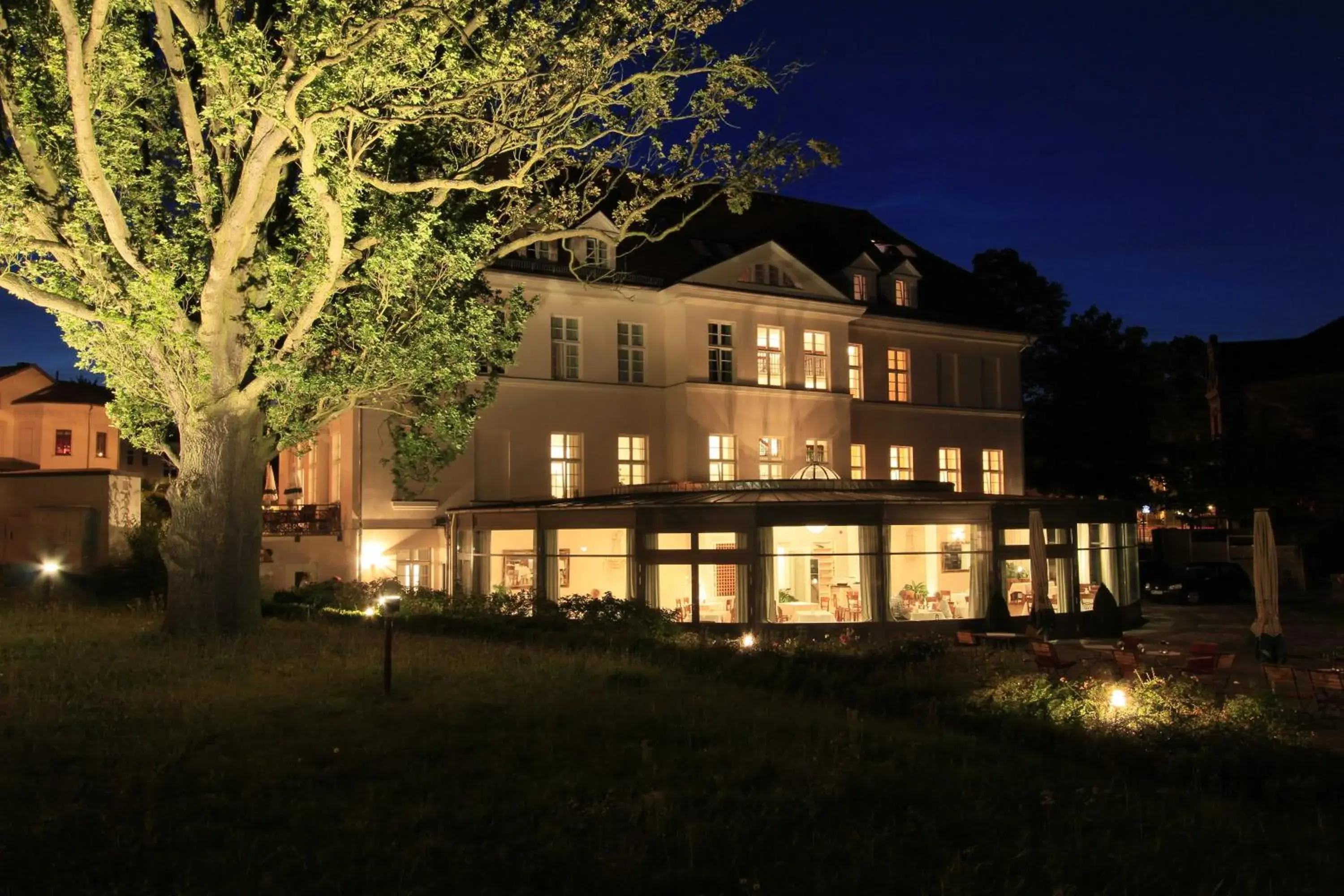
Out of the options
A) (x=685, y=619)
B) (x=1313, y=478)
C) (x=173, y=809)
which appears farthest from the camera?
(x=1313, y=478)

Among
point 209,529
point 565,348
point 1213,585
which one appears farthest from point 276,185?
point 1213,585

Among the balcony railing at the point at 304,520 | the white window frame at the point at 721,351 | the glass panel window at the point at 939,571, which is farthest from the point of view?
the white window frame at the point at 721,351

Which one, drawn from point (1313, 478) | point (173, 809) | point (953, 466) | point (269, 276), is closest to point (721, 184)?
point (269, 276)

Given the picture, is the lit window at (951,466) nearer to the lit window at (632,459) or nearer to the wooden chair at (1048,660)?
the lit window at (632,459)

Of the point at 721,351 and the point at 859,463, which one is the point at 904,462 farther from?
the point at 721,351

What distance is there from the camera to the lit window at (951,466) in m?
37.0

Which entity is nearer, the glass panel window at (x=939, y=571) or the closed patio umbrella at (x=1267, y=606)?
the closed patio umbrella at (x=1267, y=606)

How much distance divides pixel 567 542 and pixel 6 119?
13.9 meters

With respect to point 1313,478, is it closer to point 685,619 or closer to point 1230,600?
point 1230,600

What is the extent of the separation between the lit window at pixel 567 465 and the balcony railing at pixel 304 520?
5.69 metres

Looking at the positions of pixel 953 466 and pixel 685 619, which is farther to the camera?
pixel 953 466

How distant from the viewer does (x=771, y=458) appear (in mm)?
31875

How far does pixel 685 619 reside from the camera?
2409 centimetres

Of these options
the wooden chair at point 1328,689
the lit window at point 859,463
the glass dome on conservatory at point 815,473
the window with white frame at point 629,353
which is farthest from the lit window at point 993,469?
the wooden chair at point 1328,689
